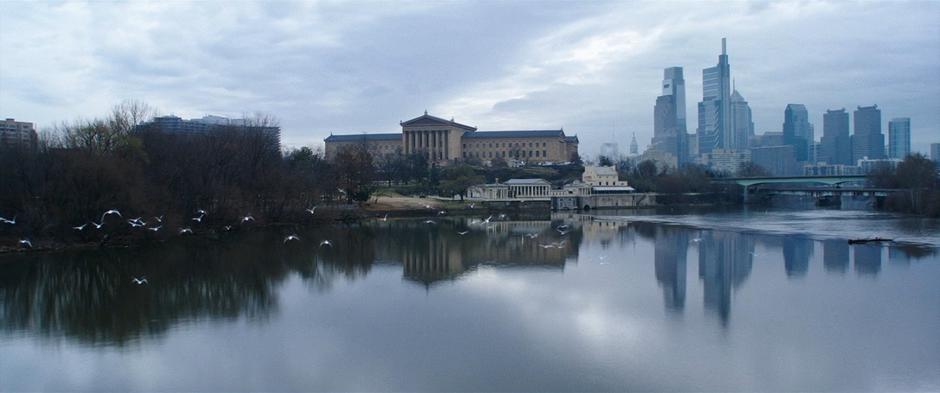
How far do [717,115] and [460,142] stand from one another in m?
115

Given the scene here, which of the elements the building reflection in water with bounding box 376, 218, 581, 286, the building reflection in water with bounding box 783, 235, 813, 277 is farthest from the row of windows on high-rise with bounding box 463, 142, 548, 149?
the building reflection in water with bounding box 783, 235, 813, 277

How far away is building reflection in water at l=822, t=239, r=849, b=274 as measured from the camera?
62.1 ft

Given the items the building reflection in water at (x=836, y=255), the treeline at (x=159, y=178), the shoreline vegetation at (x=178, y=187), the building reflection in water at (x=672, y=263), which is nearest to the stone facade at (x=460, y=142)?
the shoreline vegetation at (x=178, y=187)

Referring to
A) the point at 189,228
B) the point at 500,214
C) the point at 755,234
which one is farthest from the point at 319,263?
the point at 500,214

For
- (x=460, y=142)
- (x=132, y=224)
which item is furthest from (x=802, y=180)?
(x=132, y=224)

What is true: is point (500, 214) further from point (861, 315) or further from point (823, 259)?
point (861, 315)

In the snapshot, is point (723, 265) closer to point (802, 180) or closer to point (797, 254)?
point (797, 254)

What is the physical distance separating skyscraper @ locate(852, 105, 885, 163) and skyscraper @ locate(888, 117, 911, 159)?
7.22ft

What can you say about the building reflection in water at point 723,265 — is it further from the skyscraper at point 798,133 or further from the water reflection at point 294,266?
the skyscraper at point 798,133

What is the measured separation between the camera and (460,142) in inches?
3137

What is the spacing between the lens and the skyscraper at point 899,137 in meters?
134

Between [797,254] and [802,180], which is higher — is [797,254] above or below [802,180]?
below

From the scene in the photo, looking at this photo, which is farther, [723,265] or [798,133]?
[798,133]

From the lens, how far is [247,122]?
3897 cm
